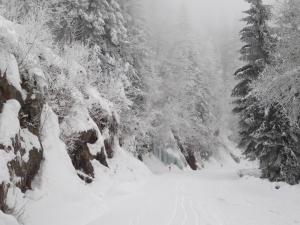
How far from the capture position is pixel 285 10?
15500 mm

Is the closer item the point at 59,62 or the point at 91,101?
the point at 59,62

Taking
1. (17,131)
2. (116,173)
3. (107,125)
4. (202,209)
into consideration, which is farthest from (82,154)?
(107,125)

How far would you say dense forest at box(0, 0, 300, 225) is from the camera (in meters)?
8.38

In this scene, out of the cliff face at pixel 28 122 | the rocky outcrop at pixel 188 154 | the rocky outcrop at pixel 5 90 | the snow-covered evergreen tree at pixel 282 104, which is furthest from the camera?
the rocky outcrop at pixel 188 154

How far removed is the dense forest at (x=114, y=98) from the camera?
8375 millimetres

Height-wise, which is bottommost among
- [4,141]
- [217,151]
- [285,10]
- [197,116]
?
[217,151]

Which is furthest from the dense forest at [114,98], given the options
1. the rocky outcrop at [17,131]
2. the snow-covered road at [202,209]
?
the snow-covered road at [202,209]

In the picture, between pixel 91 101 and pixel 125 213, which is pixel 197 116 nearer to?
pixel 91 101

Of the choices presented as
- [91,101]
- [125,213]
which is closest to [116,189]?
[125,213]

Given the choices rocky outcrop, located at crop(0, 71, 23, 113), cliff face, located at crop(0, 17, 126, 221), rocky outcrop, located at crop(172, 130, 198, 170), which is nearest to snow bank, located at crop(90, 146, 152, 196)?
cliff face, located at crop(0, 17, 126, 221)

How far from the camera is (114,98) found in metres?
21.2

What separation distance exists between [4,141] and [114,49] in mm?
20209

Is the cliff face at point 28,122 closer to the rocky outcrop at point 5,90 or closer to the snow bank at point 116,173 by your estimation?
the rocky outcrop at point 5,90

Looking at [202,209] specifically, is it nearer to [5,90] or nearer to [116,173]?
[116,173]
